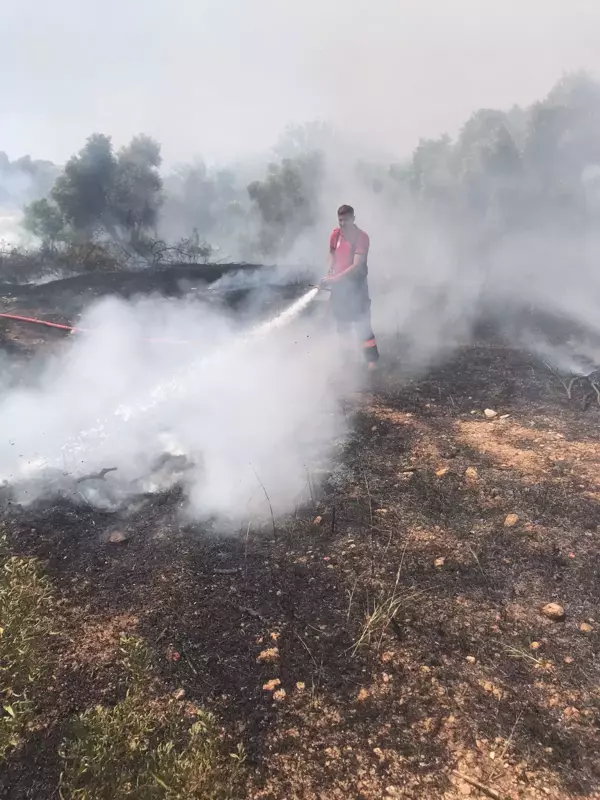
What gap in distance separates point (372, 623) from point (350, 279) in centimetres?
453

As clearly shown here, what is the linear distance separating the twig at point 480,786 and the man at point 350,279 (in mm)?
5078

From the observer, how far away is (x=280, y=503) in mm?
3898

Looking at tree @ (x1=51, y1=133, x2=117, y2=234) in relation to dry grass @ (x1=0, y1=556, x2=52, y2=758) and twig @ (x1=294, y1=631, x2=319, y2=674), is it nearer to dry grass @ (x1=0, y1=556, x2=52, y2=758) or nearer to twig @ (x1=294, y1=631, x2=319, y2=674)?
dry grass @ (x1=0, y1=556, x2=52, y2=758)

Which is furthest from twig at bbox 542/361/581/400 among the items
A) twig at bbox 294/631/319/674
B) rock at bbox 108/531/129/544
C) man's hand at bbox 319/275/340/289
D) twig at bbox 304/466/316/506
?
rock at bbox 108/531/129/544

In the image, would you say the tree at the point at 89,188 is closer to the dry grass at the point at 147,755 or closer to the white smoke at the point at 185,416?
the white smoke at the point at 185,416

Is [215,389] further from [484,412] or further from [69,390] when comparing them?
[484,412]

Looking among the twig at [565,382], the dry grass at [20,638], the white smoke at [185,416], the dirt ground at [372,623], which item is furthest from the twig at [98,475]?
the twig at [565,382]

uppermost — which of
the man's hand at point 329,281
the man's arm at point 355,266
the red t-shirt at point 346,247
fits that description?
the red t-shirt at point 346,247

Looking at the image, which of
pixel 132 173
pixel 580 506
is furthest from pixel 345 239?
pixel 132 173

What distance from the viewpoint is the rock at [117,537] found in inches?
139

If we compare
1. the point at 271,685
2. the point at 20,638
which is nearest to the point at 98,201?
the point at 20,638

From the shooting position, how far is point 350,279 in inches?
251

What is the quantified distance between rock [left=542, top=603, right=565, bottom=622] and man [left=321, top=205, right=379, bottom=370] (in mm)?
4219

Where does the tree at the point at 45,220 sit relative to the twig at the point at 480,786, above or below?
above
